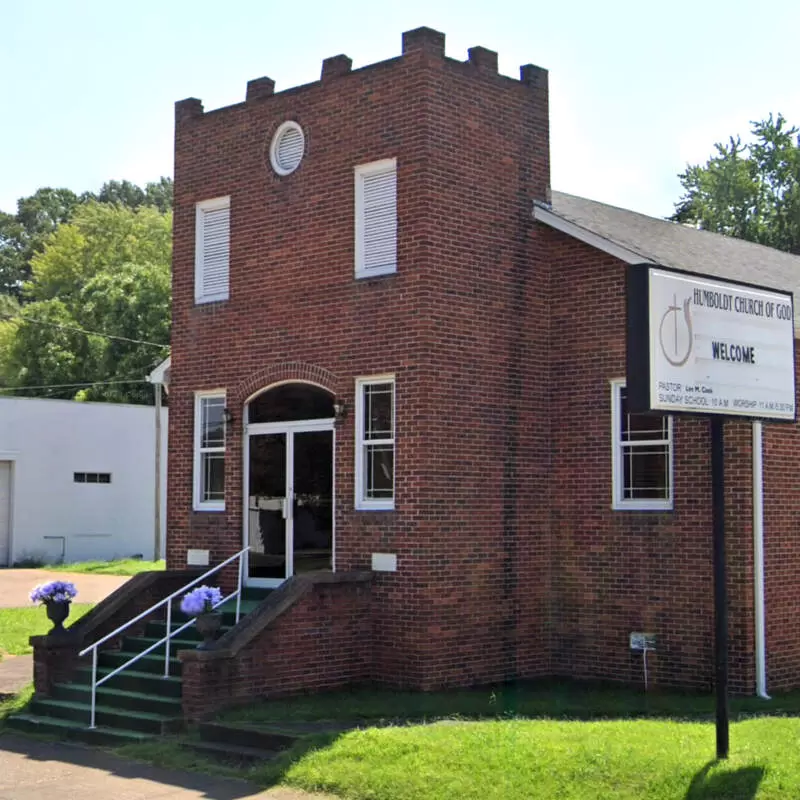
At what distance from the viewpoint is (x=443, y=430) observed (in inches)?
573

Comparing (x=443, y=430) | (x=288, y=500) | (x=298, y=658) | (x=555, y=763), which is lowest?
(x=555, y=763)

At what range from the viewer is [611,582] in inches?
598

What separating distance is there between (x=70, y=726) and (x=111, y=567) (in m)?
21.9

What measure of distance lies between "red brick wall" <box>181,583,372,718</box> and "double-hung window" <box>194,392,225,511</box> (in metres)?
3.23

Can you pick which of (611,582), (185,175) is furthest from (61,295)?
(611,582)

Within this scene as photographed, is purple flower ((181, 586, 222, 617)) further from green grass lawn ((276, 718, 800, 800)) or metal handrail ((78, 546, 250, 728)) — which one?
green grass lawn ((276, 718, 800, 800))

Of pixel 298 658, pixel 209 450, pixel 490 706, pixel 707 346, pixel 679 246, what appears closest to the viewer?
pixel 707 346

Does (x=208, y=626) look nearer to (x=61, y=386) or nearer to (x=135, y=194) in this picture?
(x=61, y=386)

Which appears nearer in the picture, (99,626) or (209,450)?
(99,626)

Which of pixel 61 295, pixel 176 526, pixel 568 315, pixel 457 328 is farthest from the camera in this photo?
pixel 61 295

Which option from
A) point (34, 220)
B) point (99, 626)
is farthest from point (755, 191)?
point (34, 220)

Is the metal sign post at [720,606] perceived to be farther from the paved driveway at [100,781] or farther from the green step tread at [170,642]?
the green step tread at [170,642]

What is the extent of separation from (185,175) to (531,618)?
7767mm

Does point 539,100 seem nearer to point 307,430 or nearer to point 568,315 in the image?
point 568,315
